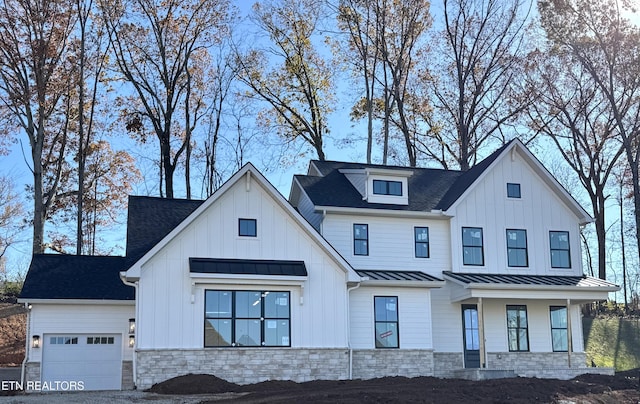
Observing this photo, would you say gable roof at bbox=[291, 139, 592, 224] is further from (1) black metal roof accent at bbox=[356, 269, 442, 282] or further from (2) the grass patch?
(2) the grass patch

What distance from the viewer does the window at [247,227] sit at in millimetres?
22875

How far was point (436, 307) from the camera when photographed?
1037 inches

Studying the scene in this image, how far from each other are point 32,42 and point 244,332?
18680 mm

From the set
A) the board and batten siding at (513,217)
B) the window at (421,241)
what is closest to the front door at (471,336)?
the board and batten siding at (513,217)

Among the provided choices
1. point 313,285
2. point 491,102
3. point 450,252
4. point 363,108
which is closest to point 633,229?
point 491,102

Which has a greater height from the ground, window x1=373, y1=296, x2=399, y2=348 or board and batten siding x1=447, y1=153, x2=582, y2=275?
board and batten siding x1=447, y1=153, x2=582, y2=275

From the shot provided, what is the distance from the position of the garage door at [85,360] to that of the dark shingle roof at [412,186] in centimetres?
807

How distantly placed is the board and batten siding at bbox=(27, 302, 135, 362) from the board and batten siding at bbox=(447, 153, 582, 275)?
11295 millimetres

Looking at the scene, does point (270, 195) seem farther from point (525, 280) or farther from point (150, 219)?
point (525, 280)

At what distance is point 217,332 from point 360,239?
6.77m

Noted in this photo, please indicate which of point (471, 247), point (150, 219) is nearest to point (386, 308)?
point (471, 247)

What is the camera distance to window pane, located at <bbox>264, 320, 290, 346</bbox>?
73.3 ft

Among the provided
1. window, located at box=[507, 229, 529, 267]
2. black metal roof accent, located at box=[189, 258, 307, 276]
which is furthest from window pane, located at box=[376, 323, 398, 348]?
window, located at box=[507, 229, 529, 267]

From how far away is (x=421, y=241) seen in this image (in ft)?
89.1
